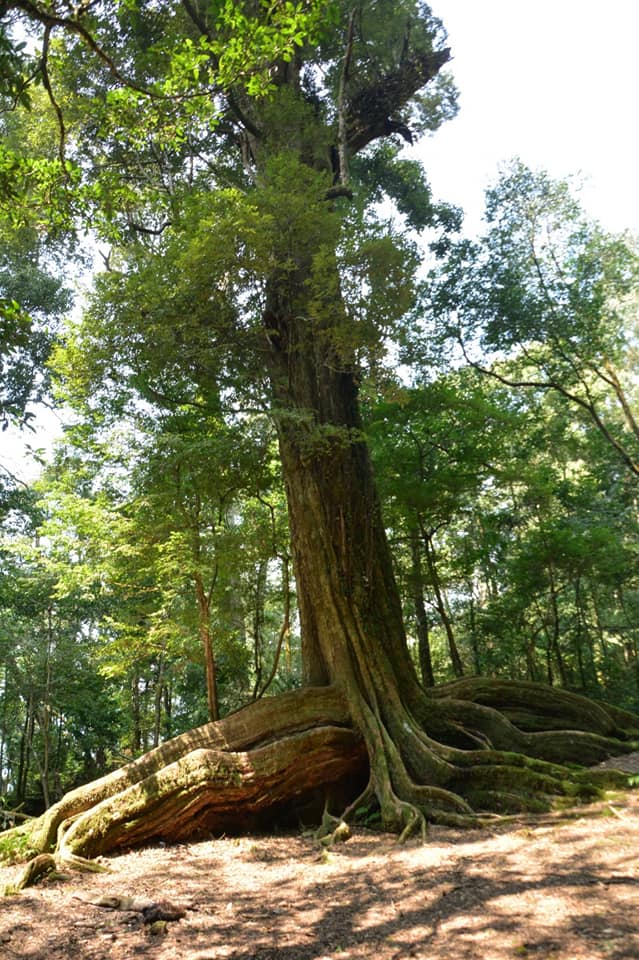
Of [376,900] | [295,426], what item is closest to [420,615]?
[295,426]

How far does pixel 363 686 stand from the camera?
645 centimetres

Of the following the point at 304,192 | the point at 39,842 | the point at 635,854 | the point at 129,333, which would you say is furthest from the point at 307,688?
the point at 304,192

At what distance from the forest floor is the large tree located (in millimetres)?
578

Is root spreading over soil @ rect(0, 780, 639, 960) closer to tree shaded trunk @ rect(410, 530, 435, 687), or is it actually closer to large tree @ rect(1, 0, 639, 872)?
large tree @ rect(1, 0, 639, 872)

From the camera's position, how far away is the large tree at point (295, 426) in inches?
204

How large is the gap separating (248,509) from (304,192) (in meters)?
4.58

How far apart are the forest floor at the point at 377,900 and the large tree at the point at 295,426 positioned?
58 cm

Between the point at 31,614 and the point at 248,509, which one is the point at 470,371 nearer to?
the point at 248,509

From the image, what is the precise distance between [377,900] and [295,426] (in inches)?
196

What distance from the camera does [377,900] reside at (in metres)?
3.58

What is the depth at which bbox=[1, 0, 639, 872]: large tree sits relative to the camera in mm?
5172

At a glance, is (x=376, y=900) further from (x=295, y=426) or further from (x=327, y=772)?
(x=295, y=426)

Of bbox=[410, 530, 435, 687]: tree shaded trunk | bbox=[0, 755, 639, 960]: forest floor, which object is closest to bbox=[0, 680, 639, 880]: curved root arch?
bbox=[0, 755, 639, 960]: forest floor

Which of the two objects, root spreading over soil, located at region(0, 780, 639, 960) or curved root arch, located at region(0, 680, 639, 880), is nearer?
root spreading over soil, located at region(0, 780, 639, 960)
